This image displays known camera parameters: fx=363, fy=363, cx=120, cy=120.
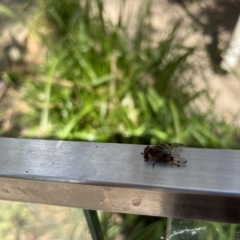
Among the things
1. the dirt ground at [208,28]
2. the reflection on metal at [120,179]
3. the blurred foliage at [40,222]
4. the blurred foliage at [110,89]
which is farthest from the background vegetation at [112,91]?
the reflection on metal at [120,179]

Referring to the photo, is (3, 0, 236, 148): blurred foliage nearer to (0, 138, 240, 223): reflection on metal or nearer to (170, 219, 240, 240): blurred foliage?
(170, 219, 240, 240): blurred foliage

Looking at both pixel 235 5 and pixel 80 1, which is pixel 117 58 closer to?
pixel 80 1

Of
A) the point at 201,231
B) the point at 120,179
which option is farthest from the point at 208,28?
the point at 120,179

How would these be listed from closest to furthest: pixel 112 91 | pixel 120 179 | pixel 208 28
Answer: pixel 120 179 < pixel 112 91 < pixel 208 28

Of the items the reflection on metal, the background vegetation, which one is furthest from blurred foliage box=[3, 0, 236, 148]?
the reflection on metal

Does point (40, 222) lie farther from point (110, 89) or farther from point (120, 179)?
point (110, 89)

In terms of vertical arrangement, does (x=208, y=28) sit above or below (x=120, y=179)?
above

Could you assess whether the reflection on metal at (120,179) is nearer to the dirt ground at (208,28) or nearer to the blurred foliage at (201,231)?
the blurred foliage at (201,231)
